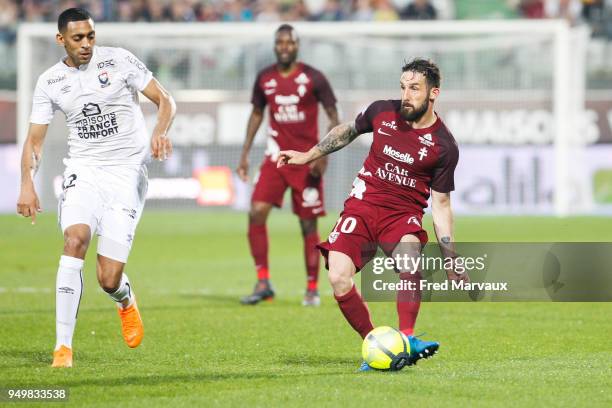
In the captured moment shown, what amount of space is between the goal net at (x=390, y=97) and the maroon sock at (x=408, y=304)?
1408 cm

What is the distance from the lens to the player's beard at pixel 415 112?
8.45 metres

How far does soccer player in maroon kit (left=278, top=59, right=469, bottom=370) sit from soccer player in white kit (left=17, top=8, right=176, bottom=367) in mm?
1323

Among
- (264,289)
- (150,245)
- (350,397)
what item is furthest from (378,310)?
(150,245)

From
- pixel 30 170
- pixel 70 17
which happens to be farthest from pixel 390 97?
pixel 30 170

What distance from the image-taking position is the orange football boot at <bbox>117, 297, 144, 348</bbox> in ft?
30.8

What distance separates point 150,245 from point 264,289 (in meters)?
7.37

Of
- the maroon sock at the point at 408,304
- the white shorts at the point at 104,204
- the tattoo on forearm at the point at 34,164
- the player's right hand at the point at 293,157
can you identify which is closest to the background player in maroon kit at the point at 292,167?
the white shorts at the point at 104,204

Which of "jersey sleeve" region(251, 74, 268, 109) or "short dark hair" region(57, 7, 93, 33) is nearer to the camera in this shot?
"short dark hair" region(57, 7, 93, 33)

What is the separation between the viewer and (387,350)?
8031 millimetres

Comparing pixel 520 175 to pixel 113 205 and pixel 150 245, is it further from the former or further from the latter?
pixel 113 205

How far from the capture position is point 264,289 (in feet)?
43.3

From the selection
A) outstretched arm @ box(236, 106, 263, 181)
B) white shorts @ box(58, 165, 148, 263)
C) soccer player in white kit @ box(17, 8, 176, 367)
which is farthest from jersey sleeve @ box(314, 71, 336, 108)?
white shorts @ box(58, 165, 148, 263)

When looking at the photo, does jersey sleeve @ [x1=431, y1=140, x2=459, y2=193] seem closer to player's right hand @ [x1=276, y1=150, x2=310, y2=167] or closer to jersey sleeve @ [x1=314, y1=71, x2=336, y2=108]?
player's right hand @ [x1=276, y1=150, x2=310, y2=167]

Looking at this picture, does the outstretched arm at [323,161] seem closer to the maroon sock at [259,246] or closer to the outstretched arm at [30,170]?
the maroon sock at [259,246]
